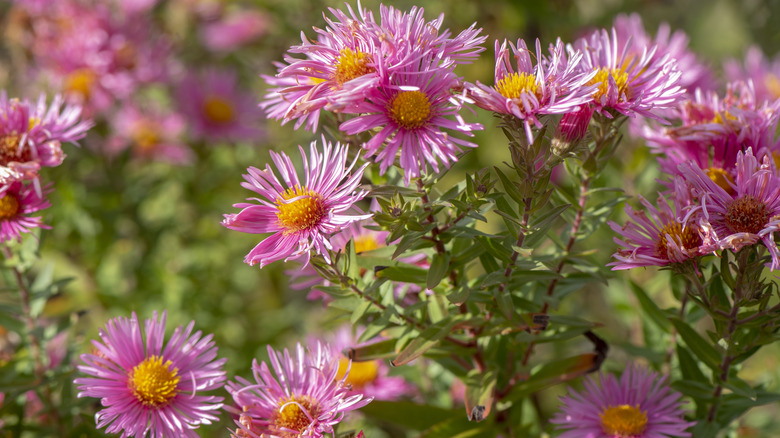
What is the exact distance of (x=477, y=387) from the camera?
0.86 m

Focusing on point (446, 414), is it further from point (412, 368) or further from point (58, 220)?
point (58, 220)

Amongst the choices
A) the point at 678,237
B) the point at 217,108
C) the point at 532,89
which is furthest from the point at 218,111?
the point at 678,237

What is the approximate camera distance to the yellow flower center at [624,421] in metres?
0.80

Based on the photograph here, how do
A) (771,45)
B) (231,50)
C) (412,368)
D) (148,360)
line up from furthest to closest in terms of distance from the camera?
(231,50), (771,45), (412,368), (148,360)

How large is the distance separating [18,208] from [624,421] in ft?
2.54

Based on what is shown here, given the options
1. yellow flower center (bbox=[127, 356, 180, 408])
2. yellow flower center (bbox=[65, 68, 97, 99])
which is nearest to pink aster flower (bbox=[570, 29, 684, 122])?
yellow flower center (bbox=[127, 356, 180, 408])

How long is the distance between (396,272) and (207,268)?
1113 millimetres

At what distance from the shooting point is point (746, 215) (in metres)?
0.71

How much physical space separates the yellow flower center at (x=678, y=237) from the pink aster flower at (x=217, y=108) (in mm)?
1399

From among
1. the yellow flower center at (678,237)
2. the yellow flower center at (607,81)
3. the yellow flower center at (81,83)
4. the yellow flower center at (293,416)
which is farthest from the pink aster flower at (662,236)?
the yellow flower center at (81,83)

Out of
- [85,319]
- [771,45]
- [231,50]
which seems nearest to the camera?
[85,319]

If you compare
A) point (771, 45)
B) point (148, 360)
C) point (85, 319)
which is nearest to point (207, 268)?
point (85, 319)

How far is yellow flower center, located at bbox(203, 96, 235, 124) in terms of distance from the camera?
1.92 meters

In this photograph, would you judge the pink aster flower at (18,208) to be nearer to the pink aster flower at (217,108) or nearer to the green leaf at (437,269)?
the green leaf at (437,269)
